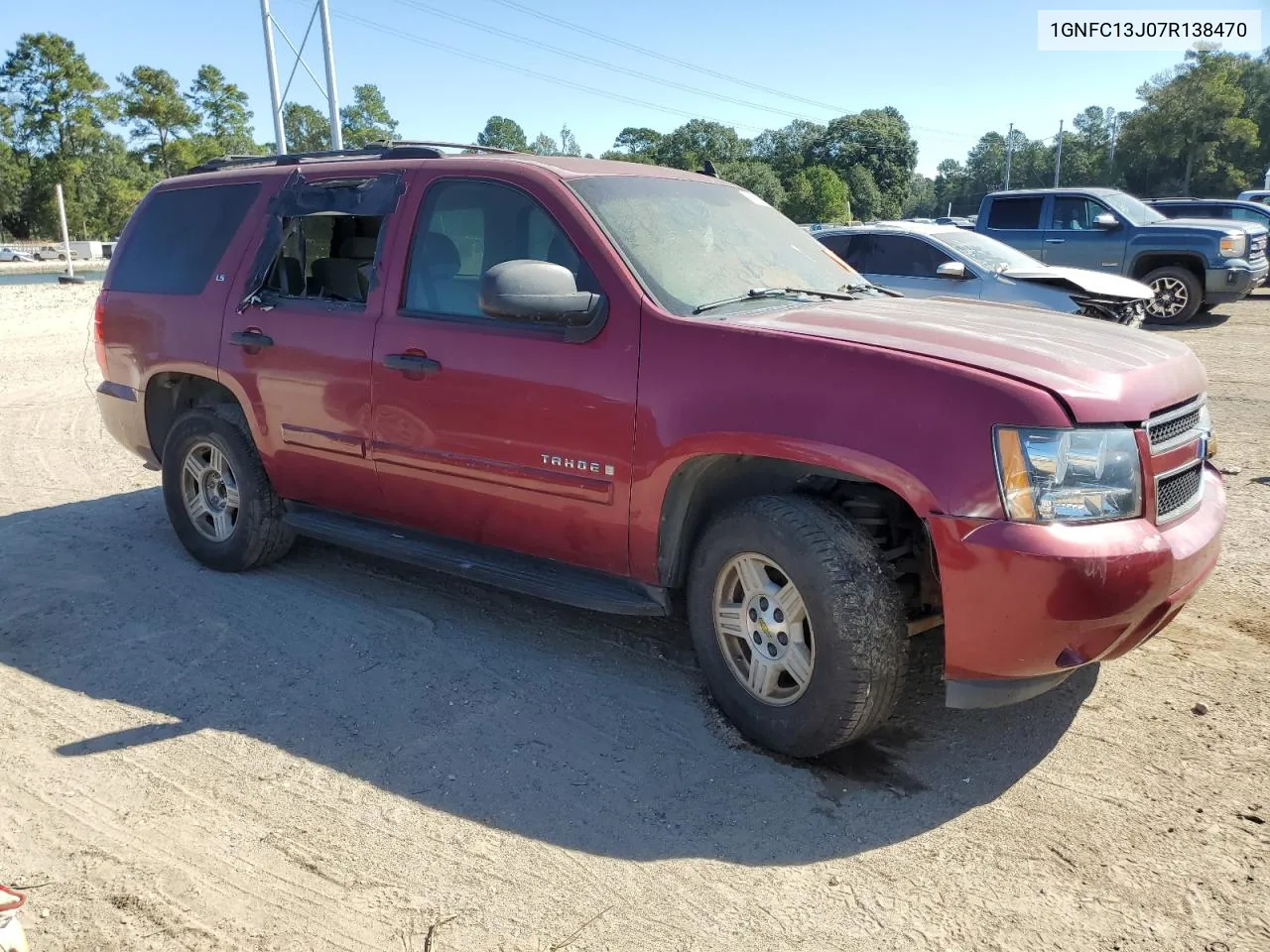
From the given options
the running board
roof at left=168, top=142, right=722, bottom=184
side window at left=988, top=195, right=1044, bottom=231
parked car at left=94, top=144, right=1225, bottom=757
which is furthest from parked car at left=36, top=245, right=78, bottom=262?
the running board

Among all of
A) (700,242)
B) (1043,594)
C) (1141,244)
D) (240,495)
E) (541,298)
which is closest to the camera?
(1043,594)

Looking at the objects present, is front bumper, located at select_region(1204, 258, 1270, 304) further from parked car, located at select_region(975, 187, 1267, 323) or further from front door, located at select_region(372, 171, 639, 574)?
front door, located at select_region(372, 171, 639, 574)

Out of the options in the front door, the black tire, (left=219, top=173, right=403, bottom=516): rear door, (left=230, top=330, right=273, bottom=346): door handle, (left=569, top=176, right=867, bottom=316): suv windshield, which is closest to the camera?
the front door

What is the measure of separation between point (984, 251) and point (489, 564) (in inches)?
353

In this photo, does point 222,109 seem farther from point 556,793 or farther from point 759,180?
point 556,793

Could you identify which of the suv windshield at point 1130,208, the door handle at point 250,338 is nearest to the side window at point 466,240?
the door handle at point 250,338

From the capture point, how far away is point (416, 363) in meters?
4.15

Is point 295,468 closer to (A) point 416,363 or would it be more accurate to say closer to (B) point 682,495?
(A) point 416,363

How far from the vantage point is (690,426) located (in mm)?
3402

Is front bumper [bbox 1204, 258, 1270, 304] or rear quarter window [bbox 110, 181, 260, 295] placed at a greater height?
rear quarter window [bbox 110, 181, 260, 295]

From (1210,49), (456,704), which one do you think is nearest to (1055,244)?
(456,704)

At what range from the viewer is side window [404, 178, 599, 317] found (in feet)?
13.2

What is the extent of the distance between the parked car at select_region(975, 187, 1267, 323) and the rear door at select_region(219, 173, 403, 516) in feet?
42.6

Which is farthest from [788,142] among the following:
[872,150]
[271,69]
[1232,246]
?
[1232,246]
